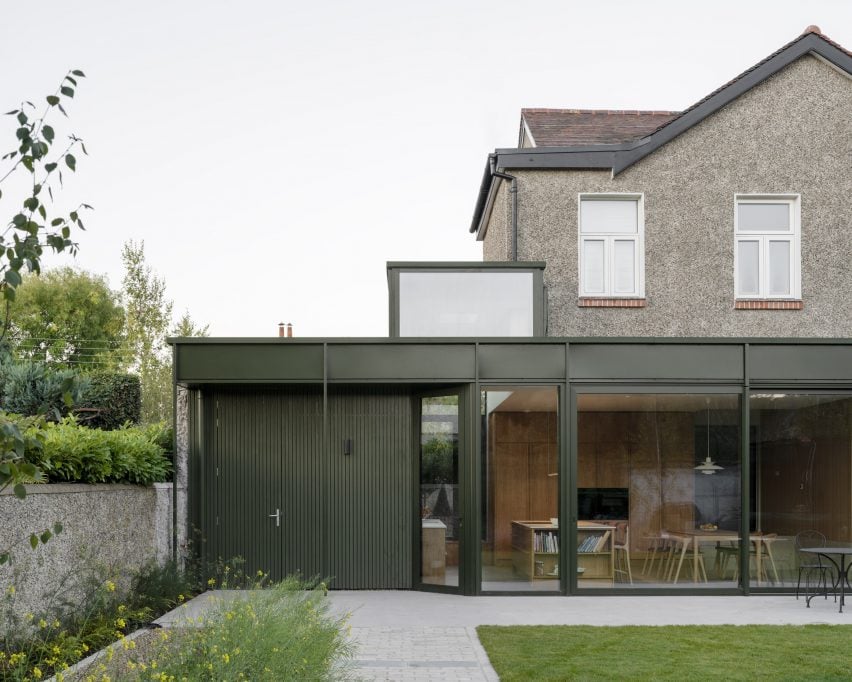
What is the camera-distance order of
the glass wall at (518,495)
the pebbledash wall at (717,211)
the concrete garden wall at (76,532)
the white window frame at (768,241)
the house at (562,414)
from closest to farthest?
the concrete garden wall at (76,532)
the glass wall at (518,495)
the house at (562,414)
the pebbledash wall at (717,211)
the white window frame at (768,241)

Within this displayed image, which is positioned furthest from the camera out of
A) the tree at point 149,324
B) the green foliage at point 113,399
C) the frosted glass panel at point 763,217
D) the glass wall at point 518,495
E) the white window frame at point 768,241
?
the tree at point 149,324

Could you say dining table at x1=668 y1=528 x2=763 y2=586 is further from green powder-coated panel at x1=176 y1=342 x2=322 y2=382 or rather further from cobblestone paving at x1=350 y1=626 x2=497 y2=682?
green powder-coated panel at x1=176 y1=342 x2=322 y2=382

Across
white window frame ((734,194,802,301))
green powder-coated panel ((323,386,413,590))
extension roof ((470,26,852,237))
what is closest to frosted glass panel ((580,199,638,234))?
extension roof ((470,26,852,237))

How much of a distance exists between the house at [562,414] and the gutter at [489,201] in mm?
55

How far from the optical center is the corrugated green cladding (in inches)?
490

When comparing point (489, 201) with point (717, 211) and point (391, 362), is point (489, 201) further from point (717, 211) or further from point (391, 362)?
point (391, 362)

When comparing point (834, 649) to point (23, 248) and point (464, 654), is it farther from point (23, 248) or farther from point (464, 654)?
point (23, 248)

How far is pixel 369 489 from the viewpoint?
1260cm

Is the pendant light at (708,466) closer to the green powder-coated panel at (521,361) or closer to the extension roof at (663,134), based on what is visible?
the green powder-coated panel at (521,361)

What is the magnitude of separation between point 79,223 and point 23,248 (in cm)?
25

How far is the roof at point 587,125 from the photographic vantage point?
1529cm

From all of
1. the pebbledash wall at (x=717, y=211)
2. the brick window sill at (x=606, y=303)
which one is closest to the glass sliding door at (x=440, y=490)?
the pebbledash wall at (x=717, y=211)

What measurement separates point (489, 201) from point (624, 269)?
347 centimetres

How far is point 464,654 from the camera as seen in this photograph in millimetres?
8242
